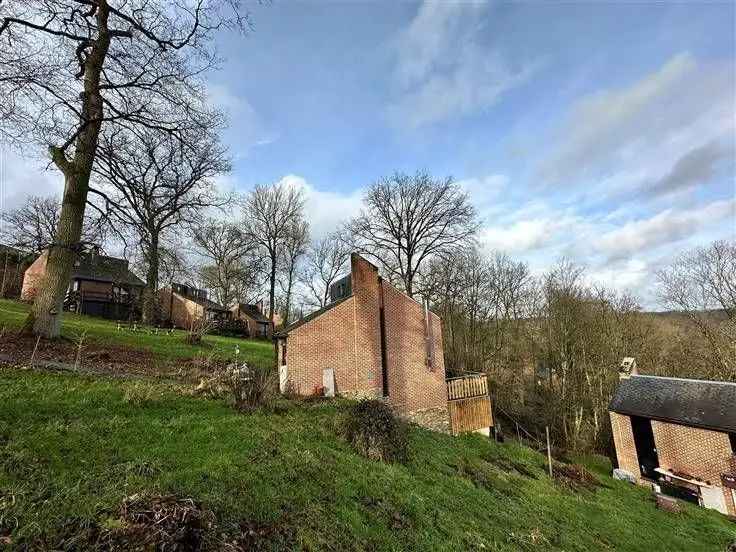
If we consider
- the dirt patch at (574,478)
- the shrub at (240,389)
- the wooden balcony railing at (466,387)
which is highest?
the shrub at (240,389)

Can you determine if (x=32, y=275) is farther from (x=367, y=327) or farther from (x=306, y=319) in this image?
(x=367, y=327)

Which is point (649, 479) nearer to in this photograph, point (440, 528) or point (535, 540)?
point (535, 540)

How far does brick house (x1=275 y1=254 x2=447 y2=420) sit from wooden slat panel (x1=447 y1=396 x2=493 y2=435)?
823mm

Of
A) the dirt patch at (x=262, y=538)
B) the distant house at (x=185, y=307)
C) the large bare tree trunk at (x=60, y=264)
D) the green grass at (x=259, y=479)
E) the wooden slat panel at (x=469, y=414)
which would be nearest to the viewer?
the dirt patch at (x=262, y=538)

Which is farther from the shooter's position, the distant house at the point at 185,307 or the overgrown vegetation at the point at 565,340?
the distant house at the point at 185,307

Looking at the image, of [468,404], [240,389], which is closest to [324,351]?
[240,389]

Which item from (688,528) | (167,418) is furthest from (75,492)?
(688,528)

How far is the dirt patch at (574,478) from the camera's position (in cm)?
1405

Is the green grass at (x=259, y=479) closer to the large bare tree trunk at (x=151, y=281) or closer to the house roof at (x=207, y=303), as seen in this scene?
the large bare tree trunk at (x=151, y=281)

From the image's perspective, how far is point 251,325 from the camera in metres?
43.3

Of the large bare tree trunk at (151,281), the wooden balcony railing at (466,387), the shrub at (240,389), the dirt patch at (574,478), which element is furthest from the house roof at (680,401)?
the large bare tree trunk at (151,281)

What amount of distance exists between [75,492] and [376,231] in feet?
86.0

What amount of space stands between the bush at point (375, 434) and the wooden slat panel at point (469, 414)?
24.3 feet

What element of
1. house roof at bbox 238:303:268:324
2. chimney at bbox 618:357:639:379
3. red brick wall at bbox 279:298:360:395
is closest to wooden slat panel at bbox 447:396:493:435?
red brick wall at bbox 279:298:360:395
